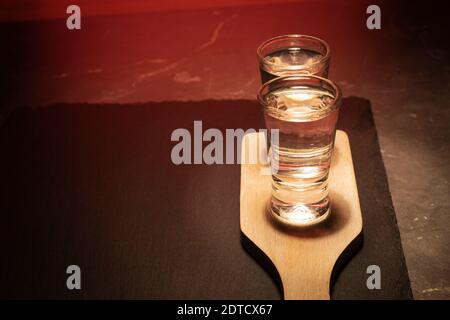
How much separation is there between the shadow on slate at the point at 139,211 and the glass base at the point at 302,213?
0.07 meters

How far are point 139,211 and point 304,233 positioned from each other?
0.90 feet

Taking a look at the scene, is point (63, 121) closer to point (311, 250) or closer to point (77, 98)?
point (77, 98)

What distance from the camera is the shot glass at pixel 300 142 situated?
82 cm

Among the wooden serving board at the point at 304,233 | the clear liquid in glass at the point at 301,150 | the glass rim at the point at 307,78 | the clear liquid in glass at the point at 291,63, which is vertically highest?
the clear liquid in glass at the point at 291,63

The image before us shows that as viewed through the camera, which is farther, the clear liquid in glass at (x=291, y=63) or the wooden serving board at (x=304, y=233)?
the clear liquid in glass at (x=291, y=63)

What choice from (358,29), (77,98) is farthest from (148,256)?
(358,29)

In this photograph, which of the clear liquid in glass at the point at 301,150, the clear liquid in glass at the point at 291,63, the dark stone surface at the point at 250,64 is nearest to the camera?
the clear liquid in glass at the point at 301,150

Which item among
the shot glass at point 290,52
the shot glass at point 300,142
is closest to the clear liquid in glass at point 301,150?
the shot glass at point 300,142

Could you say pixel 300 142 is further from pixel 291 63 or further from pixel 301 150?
pixel 291 63

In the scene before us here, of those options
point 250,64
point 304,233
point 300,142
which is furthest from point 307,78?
point 250,64

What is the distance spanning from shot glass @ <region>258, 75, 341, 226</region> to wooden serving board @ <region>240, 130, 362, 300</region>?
0.02 m

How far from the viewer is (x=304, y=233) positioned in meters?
0.90

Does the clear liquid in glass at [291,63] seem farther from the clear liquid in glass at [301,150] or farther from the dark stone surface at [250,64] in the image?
the dark stone surface at [250,64]

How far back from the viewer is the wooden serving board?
0.83 metres
